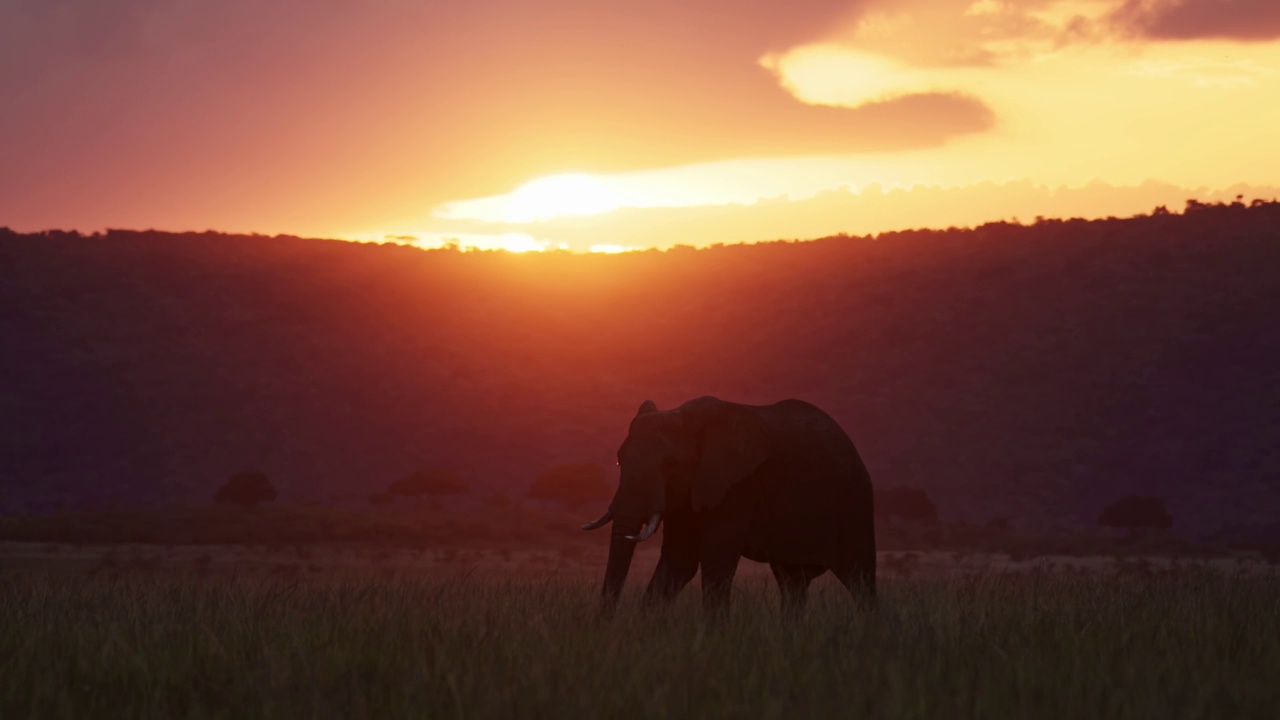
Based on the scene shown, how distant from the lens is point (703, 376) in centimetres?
6150

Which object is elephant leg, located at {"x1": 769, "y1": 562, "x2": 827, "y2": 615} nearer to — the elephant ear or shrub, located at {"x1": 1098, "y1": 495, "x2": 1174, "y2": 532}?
the elephant ear

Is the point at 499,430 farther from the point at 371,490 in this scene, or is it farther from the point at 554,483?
the point at 554,483

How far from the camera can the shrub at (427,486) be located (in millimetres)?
45031

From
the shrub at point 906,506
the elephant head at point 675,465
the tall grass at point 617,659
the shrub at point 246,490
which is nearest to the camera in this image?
the tall grass at point 617,659

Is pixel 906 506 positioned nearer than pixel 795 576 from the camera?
No

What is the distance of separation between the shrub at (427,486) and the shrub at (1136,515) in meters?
20.4

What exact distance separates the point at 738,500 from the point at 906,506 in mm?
31133

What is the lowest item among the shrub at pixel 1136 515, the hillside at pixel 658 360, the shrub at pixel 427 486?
the shrub at pixel 1136 515

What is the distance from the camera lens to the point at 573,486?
4319 centimetres

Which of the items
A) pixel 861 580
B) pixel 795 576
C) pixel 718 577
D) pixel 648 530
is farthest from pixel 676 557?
pixel 861 580

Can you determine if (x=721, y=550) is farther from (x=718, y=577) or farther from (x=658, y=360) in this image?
(x=658, y=360)

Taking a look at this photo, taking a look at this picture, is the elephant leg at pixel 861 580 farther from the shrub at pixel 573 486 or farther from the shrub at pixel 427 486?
the shrub at pixel 427 486

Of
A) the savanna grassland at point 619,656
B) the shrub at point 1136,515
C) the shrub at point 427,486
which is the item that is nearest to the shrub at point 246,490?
the shrub at point 427,486

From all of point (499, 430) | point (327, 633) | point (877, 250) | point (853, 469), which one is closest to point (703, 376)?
point (499, 430)
